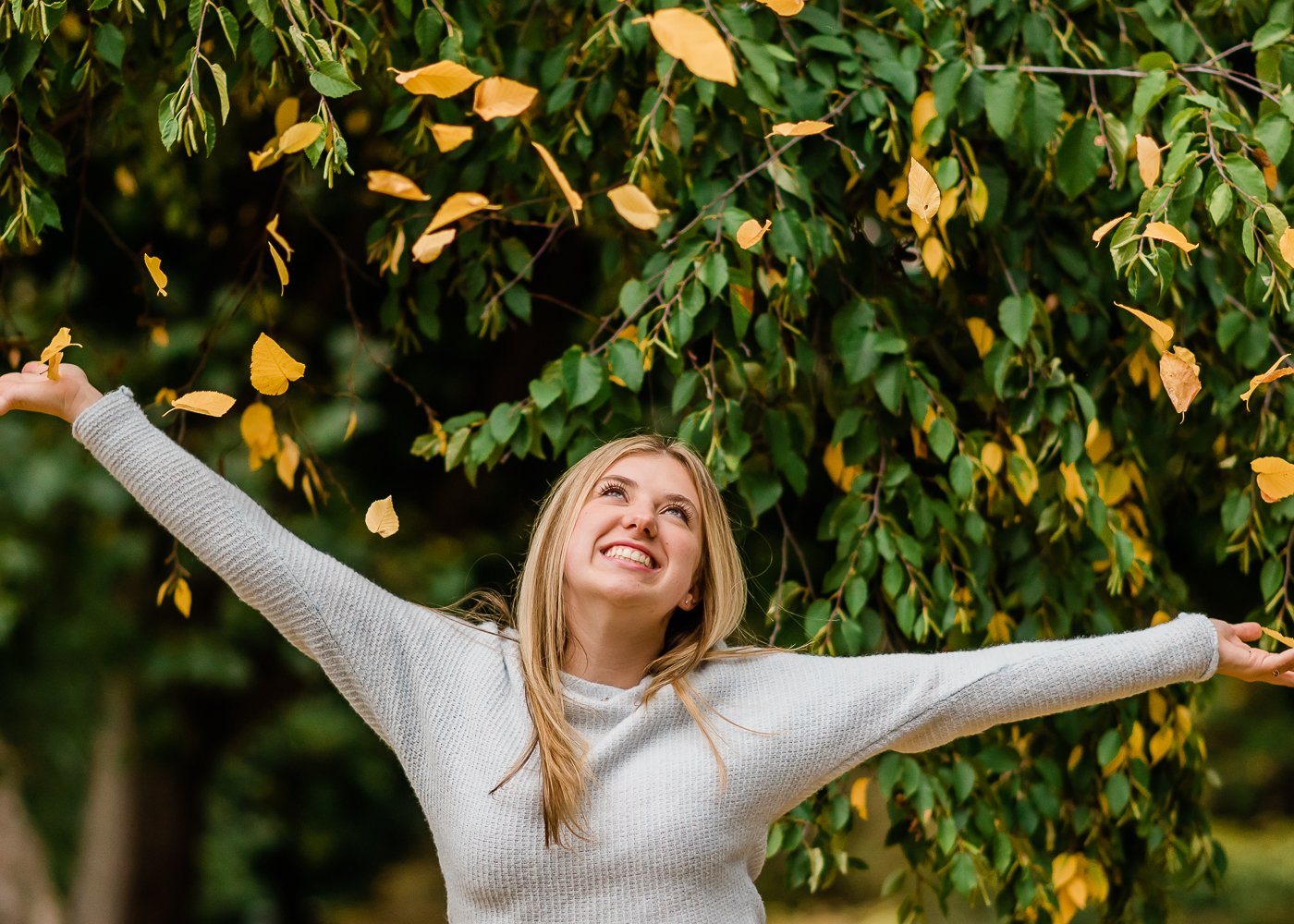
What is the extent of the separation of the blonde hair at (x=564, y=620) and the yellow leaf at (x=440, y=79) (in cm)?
57

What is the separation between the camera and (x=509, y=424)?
2359 mm

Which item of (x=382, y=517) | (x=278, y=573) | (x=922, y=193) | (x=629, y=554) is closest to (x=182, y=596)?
(x=382, y=517)

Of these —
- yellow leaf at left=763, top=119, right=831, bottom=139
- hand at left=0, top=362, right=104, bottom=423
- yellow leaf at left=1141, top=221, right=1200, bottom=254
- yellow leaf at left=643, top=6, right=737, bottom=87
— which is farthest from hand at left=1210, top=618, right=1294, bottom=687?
hand at left=0, top=362, right=104, bottom=423

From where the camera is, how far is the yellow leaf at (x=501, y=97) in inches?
87.4

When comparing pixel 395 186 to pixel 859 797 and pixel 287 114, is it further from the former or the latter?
pixel 859 797

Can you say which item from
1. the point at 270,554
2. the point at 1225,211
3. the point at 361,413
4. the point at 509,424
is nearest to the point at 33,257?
the point at 361,413

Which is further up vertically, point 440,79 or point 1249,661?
point 440,79

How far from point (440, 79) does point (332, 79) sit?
0.65 feet

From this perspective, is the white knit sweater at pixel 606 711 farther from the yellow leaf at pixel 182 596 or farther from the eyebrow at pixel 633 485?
the yellow leaf at pixel 182 596

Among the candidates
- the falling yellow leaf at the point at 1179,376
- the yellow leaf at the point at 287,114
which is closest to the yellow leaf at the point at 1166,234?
the falling yellow leaf at the point at 1179,376

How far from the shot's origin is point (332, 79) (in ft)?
6.36

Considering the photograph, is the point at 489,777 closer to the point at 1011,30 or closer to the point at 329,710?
the point at 1011,30

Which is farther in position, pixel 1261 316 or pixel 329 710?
pixel 329 710

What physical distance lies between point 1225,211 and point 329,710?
708cm
